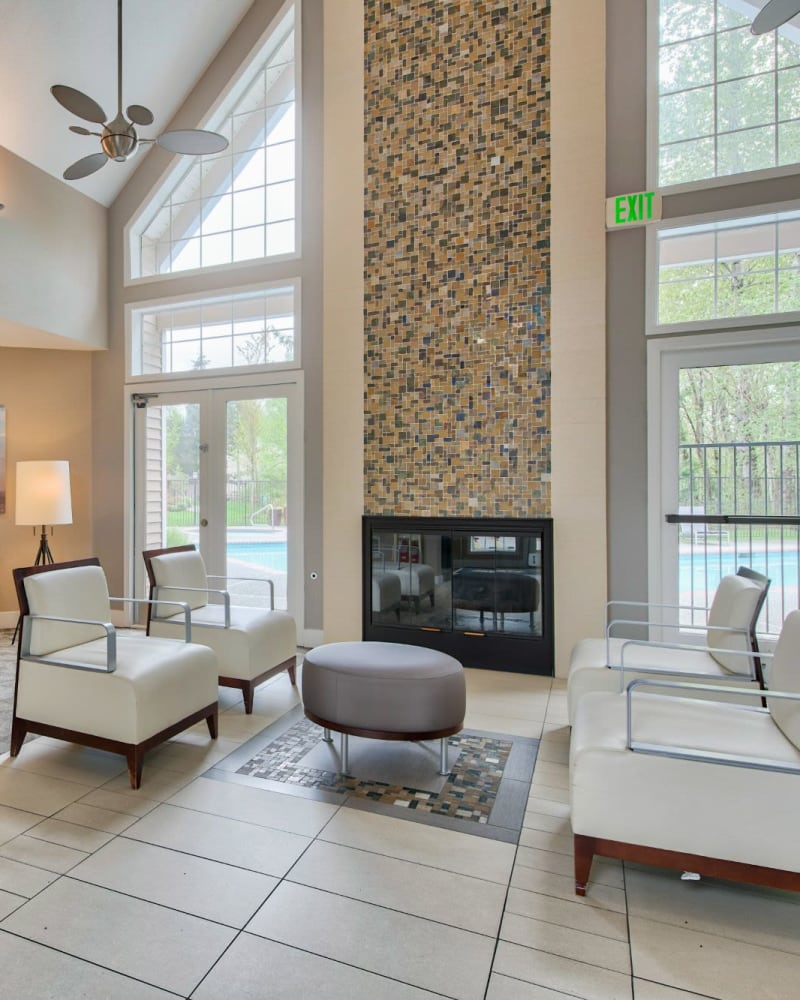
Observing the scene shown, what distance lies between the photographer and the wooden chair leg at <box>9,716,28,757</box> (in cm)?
281

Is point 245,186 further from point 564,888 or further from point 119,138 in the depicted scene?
point 564,888

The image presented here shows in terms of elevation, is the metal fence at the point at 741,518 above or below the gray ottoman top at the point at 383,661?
above

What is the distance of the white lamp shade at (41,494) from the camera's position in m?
Answer: 4.98

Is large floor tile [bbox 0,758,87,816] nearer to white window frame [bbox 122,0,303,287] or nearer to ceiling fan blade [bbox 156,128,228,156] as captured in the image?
ceiling fan blade [bbox 156,128,228,156]

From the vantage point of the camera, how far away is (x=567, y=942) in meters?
1.69

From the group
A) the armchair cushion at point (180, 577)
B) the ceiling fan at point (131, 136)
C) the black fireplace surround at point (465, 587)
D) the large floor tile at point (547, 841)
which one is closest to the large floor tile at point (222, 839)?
the large floor tile at point (547, 841)

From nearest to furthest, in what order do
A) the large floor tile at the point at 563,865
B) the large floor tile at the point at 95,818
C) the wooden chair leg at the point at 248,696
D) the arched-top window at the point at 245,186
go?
the large floor tile at the point at 563,865 < the large floor tile at the point at 95,818 < the wooden chair leg at the point at 248,696 < the arched-top window at the point at 245,186

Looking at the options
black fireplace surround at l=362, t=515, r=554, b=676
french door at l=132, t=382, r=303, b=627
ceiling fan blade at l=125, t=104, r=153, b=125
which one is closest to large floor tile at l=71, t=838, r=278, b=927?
black fireplace surround at l=362, t=515, r=554, b=676

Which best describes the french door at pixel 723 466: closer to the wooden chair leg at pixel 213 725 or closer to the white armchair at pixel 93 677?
the wooden chair leg at pixel 213 725

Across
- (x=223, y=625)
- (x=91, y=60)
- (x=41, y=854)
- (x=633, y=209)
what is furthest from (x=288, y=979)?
(x=91, y=60)

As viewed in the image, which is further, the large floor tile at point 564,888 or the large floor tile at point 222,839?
the large floor tile at point 222,839

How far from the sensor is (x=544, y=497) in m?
4.21

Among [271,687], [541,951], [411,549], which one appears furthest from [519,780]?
[411,549]

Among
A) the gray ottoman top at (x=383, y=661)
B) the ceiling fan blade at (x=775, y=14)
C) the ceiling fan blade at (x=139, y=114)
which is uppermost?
the ceiling fan blade at (x=775, y=14)
